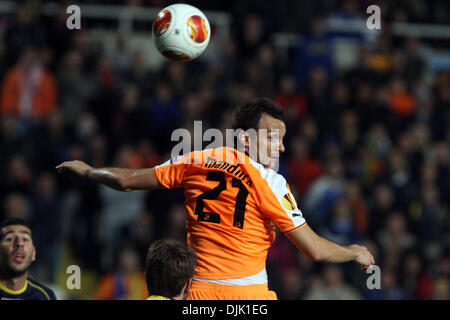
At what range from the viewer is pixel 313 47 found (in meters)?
12.5

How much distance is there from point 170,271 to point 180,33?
7.68 ft

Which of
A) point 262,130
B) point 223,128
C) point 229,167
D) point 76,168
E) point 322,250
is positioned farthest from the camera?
point 223,128

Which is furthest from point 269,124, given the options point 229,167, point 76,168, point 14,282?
point 14,282

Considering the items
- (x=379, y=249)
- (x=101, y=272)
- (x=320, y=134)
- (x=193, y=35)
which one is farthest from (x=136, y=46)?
(x=193, y=35)

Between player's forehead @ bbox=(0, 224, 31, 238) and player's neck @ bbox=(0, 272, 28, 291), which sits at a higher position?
player's forehead @ bbox=(0, 224, 31, 238)

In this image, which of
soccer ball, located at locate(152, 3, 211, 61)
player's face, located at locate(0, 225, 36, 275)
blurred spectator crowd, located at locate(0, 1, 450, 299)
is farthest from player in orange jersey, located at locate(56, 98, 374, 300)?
blurred spectator crowd, located at locate(0, 1, 450, 299)

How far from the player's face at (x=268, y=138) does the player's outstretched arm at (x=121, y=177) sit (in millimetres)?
819

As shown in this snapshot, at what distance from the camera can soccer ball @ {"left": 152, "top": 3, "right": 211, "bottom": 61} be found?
237 inches

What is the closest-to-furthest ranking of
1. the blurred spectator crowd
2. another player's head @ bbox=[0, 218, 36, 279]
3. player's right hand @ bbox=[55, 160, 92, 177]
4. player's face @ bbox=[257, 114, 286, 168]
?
1. player's face @ bbox=[257, 114, 286, 168]
2. player's right hand @ bbox=[55, 160, 92, 177]
3. another player's head @ bbox=[0, 218, 36, 279]
4. the blurred spectator crowd

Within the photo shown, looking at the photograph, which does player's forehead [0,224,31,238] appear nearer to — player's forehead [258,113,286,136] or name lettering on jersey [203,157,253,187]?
name lettering on jersey [203,157,253,187]

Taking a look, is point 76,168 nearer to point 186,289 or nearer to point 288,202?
point 186,289

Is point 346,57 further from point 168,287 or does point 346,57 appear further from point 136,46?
point 168,287

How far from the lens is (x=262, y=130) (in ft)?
16.9

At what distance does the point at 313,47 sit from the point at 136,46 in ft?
10.7
